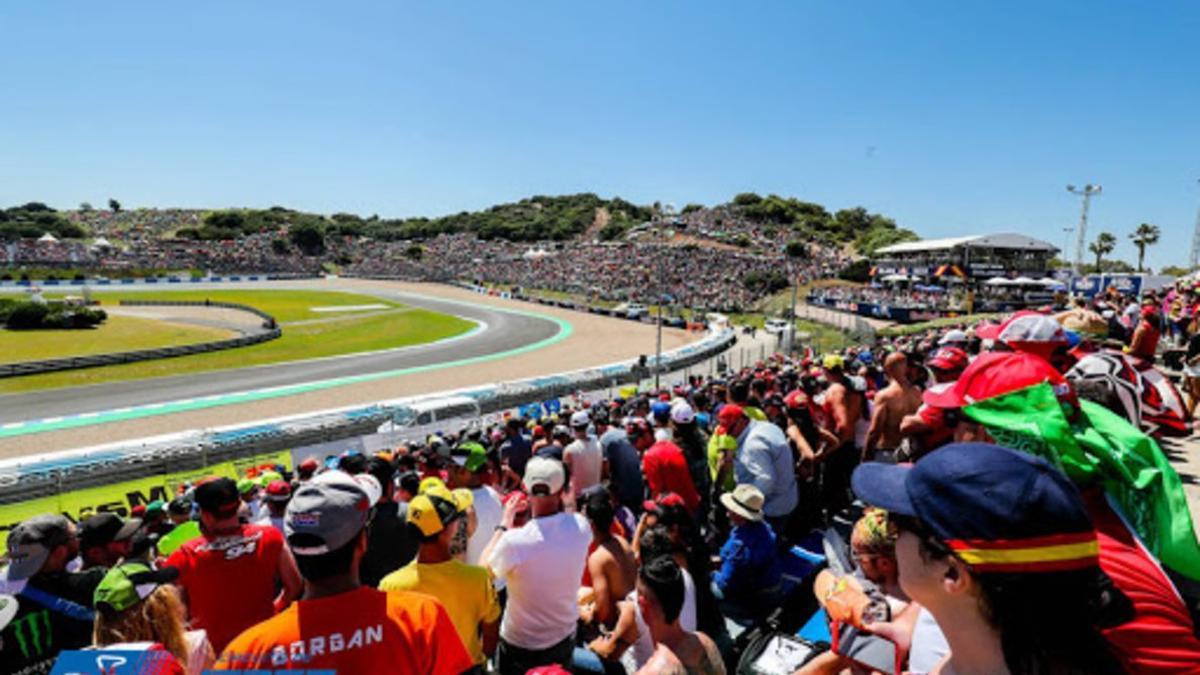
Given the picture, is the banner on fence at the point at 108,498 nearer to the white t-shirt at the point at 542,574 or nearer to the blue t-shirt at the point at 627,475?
the blue t-shirt at the point at 627,475

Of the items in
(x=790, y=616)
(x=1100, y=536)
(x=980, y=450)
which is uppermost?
(x=980, y=450)

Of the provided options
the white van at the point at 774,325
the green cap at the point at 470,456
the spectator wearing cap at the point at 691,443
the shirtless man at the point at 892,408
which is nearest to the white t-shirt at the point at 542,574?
the green cap at the point at 470,456

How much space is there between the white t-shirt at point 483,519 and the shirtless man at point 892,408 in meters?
3.33

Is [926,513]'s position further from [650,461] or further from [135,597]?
[650,461]

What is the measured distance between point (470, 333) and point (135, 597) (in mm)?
38992

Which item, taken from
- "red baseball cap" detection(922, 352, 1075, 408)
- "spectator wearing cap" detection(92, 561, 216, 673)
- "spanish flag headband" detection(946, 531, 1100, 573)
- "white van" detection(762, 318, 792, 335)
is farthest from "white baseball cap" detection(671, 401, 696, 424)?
"white van" detection(762, 318, 792, 335)

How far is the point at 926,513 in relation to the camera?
1.40m

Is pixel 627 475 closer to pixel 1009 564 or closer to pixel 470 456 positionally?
pixel 470 456

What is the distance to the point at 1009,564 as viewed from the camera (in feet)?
4.25

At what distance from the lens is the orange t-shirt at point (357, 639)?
1.84 metres

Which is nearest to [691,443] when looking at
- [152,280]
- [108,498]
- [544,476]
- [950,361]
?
[950,361]

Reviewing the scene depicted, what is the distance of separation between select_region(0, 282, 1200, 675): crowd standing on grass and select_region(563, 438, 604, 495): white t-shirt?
1.19 metres

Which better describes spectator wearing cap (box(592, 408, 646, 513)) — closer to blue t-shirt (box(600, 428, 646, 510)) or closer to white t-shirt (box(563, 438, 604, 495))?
blue t-shirt (box(600, 428, 646, 510))

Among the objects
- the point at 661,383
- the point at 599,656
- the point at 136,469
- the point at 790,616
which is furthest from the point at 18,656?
the point at 661,383
